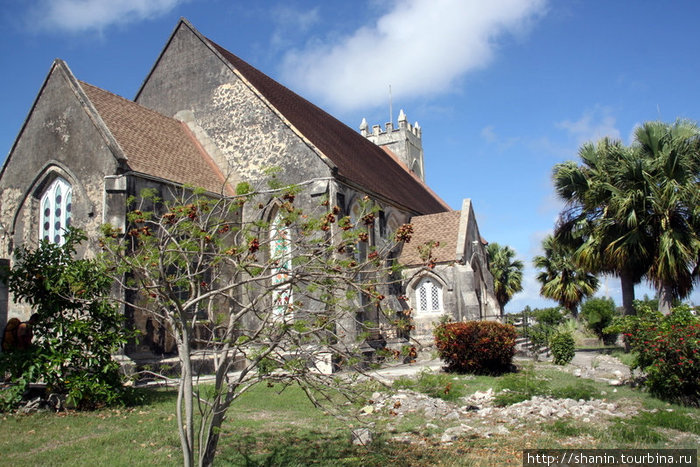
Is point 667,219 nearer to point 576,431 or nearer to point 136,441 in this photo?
point 576,431

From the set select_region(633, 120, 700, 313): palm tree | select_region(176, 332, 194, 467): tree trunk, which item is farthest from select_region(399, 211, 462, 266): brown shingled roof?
select_region(176, 332, 194, 467): tree trunk

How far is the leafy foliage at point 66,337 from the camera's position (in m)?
10.6

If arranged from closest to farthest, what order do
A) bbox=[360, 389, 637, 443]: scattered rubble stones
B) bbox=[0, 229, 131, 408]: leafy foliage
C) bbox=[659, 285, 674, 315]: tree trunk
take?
bbox=[360, 389, 637, 443]: scattered rubble stones → bbox=[0, 229, 131, 408]: leafy foliage → bbox=[659, 285, 674, 315]: tree trunk

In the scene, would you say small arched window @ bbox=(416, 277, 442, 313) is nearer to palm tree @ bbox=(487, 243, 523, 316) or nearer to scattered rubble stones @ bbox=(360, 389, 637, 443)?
scattered rubble stones @ bbox=(360, 389, 637, 443)

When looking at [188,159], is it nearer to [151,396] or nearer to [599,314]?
[151,396]

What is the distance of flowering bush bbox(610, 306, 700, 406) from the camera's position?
1095 cm

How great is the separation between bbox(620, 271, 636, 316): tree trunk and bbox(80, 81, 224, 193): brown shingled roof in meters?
14.8

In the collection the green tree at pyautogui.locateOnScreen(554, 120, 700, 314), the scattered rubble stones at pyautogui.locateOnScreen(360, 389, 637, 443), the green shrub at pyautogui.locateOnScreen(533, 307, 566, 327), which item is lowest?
the scattered rubble stones at pyautogui.locateOnScreen(360, 389, 637, 443)

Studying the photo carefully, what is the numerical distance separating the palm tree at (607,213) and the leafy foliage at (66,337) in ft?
51.8

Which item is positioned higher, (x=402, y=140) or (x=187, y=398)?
(x=402, y=140)

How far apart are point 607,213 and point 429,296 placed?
7664 mm

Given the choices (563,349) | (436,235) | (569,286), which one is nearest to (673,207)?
(563,349)

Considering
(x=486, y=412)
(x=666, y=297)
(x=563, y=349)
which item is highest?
(x=666, y=297)

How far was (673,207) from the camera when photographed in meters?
17.9
